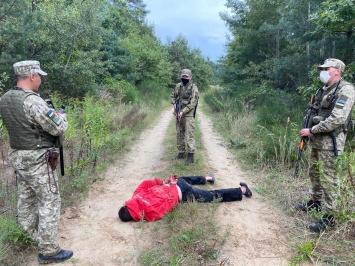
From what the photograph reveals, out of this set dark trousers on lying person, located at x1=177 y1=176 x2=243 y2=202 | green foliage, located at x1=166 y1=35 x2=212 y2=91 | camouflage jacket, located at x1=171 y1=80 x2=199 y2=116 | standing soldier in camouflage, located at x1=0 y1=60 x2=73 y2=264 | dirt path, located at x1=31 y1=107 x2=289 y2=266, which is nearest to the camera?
standing soldier in camouflage, located at x1=0 y1=60 x2=73 y2=264

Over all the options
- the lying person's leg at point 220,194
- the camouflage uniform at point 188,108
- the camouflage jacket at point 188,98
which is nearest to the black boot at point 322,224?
the lying person's leg at point 220,194

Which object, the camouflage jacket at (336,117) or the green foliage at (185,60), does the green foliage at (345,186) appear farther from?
the green foliage at (185,60)

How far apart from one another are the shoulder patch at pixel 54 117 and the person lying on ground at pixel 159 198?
1.51m

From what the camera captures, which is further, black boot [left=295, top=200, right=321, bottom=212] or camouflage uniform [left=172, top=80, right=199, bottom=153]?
camouflage uniform [left=172, top=80, right=199, bottom=153]

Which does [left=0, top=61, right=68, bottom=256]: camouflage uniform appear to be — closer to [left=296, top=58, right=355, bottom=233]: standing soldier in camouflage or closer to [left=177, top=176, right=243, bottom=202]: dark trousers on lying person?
[left=177, top=176, right=243, bottom=202]: dark trousers on lying person

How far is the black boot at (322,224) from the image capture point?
11.6 feet

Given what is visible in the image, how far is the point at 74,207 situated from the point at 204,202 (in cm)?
190

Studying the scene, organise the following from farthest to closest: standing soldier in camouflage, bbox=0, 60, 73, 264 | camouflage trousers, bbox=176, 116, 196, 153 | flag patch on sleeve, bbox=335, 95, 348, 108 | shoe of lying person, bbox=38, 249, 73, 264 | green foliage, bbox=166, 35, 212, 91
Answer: green foliage, bbox=166, 35, 212, 91
camouflage trousers, bbox=176, 116, 196, 153
flag patch on sleeve, bbox=335, 95, 348, 108
shoe of lying person, bbox=38, 249, 73, 264
standing soldier in camouflage, bbox=0, 60, 73, 264

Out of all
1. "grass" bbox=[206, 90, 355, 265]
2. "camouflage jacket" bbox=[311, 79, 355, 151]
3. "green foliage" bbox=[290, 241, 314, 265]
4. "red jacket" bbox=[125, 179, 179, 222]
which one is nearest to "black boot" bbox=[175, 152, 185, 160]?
"grass" bbox=[206, 90, 355, 265]

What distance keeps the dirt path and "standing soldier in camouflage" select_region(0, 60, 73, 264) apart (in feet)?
1.18

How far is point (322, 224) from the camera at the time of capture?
3592mm

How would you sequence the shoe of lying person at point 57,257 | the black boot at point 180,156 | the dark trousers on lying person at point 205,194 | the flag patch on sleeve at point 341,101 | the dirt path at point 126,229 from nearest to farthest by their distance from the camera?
the shoe of lying person at point 57,257 < the dirt path at point 126,229 < the flag patch on sleeve at point 341,101 < the dark trousers on lying person at point 205,194 < the black boot at point 180,156

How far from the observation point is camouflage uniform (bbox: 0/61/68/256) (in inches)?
113

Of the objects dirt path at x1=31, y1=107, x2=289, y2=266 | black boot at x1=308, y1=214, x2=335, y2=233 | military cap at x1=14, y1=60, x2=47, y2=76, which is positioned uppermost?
military cap at x1=14, y1=60, x2=47, y2=76
